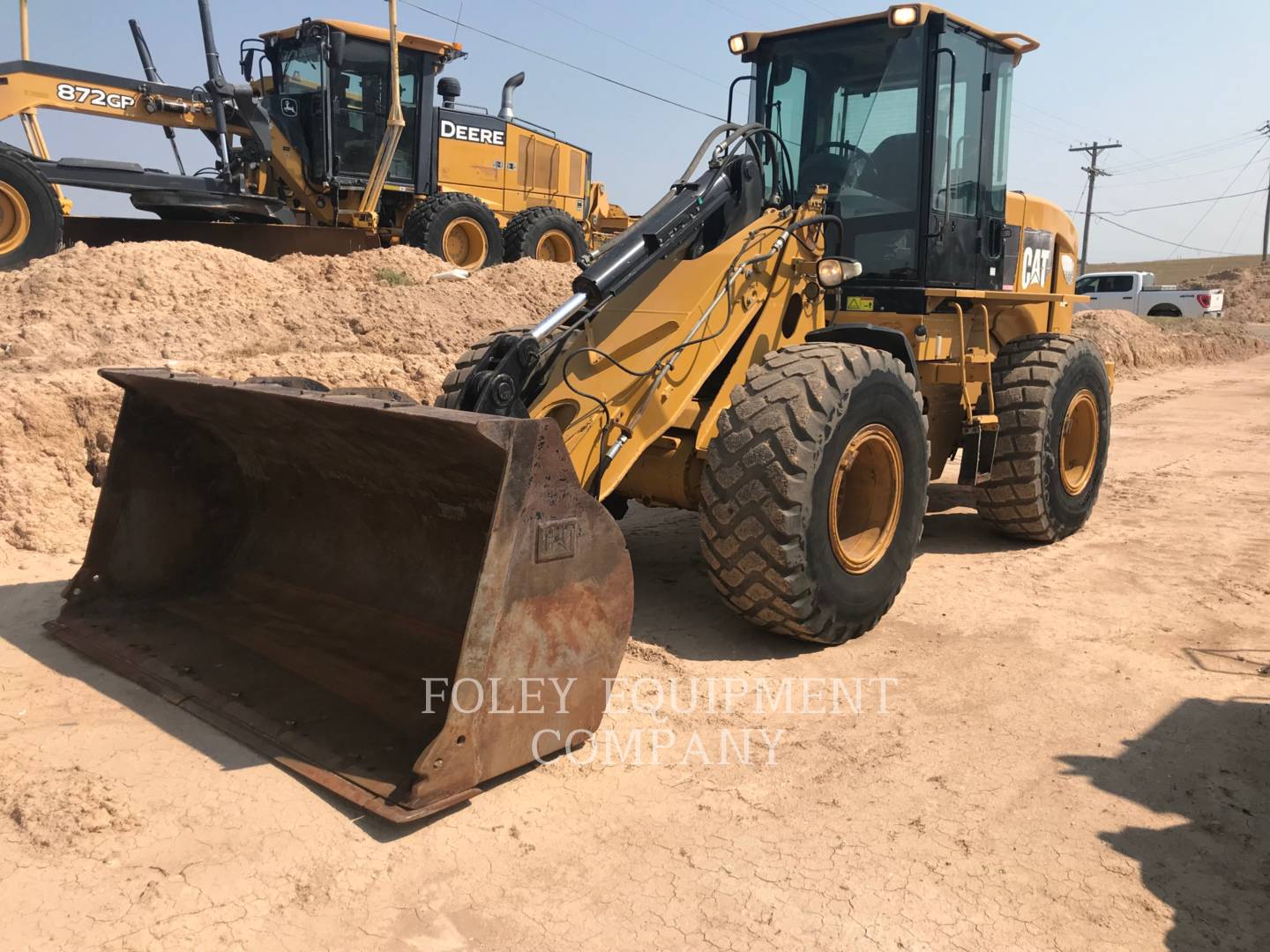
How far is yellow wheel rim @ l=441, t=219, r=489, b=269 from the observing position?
1273cm

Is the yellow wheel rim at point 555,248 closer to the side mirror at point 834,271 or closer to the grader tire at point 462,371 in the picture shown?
the grader tire at point 462,371

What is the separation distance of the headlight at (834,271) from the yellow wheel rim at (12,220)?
27.8 feet


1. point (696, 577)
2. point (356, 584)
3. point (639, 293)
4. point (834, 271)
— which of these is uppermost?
point (834, 271)

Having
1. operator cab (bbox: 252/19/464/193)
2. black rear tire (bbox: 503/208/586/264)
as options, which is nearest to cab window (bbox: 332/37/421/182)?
operator cab (bbox: 252/19/464/193)

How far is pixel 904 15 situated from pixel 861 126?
66cm

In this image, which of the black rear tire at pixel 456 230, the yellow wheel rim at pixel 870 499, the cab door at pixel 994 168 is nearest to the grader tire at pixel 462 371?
the yellow wheel rim at pixel 870 499

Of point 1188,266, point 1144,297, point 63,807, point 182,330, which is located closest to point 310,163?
point 182,330

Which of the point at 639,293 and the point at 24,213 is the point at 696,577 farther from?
the point at 24,213

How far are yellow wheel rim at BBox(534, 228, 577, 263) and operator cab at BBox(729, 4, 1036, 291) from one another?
8.14m

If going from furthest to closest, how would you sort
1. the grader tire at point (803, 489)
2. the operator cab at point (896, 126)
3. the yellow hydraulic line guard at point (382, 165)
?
the yellow hydraulic line guard at point (382, 165), the operator cab at point (896, 126), the grader tire at point (803, 489)

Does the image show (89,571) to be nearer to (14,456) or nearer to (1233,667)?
(14,456)

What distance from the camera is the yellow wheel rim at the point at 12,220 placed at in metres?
9.70

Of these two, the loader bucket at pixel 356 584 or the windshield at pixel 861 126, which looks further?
the windshield at pixel 861 126

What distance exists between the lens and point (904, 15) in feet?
16.8
